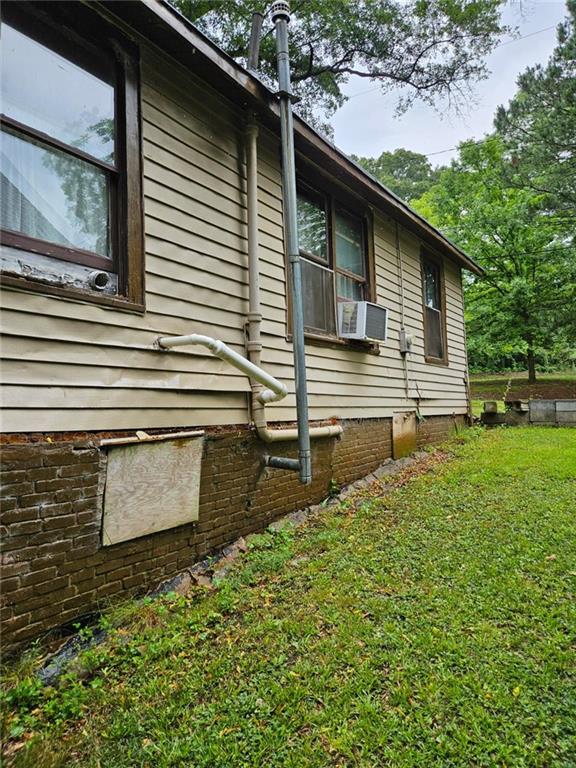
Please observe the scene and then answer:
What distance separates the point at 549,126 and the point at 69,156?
13985 mm

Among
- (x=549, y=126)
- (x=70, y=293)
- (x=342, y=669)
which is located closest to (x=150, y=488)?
(x=70, y=293)

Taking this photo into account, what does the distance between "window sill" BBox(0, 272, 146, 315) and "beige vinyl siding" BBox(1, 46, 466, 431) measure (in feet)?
0.10

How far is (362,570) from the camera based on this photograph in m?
2.92

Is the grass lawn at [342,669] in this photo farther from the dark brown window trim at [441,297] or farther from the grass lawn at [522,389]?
the grass lawn at [522,389]

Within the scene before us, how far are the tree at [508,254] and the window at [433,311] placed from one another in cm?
888

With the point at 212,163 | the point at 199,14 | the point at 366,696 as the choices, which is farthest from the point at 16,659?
the point at 199,14

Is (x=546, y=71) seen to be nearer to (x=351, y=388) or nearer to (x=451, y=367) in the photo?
(x=451, y=367)

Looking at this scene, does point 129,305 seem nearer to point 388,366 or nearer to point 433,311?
point 388,366

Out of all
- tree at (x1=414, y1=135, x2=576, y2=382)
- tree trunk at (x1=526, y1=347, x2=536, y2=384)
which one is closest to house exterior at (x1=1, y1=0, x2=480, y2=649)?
tree at (x1=414, y1=135, x2=576, y2=382)

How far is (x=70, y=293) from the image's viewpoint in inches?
90.7

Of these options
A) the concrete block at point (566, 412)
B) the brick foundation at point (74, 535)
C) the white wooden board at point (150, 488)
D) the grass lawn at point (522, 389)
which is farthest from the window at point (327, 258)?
the grass lawn at point (522, 389)

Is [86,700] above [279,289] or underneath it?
underneath

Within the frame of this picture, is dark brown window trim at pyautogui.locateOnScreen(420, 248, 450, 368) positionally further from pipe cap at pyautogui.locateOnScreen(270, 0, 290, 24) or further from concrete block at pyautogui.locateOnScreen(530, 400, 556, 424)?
pipe cap at pyautogui.locateOnScreen(270, 0, 290, 24)

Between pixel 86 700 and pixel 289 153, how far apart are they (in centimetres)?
368
